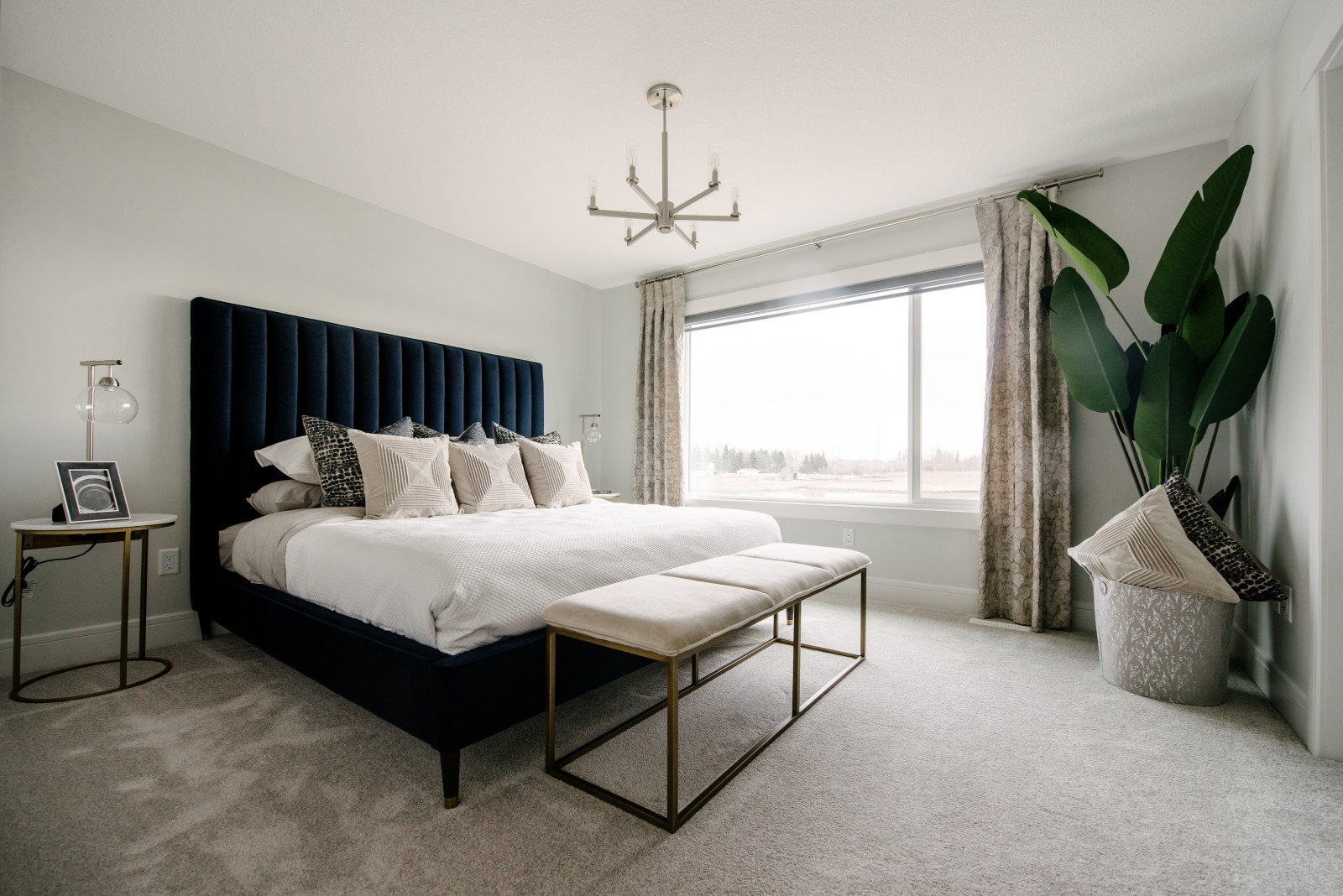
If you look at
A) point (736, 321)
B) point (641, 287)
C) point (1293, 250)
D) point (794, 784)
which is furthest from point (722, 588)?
point (641, 287)

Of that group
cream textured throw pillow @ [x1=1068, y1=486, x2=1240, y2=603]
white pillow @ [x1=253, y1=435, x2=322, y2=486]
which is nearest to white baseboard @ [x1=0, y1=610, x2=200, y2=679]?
white pillow @ [x1=253, y1=435, x2=322, y2=486]

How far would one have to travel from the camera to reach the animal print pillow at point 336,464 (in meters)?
2.70

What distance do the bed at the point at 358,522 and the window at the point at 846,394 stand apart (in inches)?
51.2

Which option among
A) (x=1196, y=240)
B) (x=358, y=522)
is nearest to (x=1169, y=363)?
(x=1196, y=240)

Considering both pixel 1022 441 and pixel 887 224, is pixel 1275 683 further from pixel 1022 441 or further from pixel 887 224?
pixel 887 224

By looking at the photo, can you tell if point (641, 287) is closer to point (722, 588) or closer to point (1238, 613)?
point (722, 588)

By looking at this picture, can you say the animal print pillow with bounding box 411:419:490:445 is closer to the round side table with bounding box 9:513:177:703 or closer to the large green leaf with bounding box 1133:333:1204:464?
the round side table with bounding box 9:513:177:703

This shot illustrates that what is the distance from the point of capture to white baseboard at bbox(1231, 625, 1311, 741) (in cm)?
188

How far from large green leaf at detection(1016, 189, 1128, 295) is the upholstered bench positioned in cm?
178

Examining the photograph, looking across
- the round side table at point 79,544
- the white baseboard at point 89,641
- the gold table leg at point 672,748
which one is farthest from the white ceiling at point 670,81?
the white baseboard at point 89,641

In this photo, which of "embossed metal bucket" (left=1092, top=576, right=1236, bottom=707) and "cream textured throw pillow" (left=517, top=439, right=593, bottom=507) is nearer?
"embossed metal bucket" (left=1092, top=576, right=1236, bottom=707)

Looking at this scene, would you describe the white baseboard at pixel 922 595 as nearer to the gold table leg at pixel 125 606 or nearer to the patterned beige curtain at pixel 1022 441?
the patterned beige curtain at pixel 1022 441

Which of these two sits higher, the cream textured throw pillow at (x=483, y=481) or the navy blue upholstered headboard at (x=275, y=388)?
the navy blue upholstered headboard at (x=275, y=388)

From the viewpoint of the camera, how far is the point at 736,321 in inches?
180
